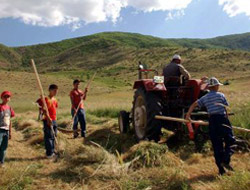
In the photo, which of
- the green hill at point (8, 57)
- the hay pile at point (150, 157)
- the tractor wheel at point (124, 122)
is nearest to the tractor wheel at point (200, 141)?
the hay pile at point (150, 157)

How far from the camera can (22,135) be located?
9227 millimetres

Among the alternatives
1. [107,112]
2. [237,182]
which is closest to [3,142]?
[237,182]

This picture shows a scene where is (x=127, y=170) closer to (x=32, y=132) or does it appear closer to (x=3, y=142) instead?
(x=3, y=142)

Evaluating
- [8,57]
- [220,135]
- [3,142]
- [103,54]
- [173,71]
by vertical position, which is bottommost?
[3,142]

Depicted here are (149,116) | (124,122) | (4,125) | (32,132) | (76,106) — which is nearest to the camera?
(4,125)

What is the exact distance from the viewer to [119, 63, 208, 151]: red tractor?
590 centimetres

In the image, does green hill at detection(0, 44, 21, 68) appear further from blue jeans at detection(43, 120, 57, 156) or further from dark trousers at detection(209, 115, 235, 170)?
dark trousers at detection(209, 115, 235, 170)

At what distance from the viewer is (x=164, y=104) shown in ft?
20.9

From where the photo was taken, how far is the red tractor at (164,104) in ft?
19.4

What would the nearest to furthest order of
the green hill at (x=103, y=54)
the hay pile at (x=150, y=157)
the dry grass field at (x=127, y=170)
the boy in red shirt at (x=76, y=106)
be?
the dry grass field at (x=127, y=170), the hay pile at (x=150, y=157), the boy in red shirt at (x=76, y=106), the green hill at (x=103, y=54)

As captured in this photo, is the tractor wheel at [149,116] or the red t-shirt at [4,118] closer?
the red t-shirt at [4,118]

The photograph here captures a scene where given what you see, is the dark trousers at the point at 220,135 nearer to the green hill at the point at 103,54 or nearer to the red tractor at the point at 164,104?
the red tractor at the point at 164,104

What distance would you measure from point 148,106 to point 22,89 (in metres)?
39.2

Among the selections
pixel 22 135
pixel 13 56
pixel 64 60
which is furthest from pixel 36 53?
pixel 22 135
